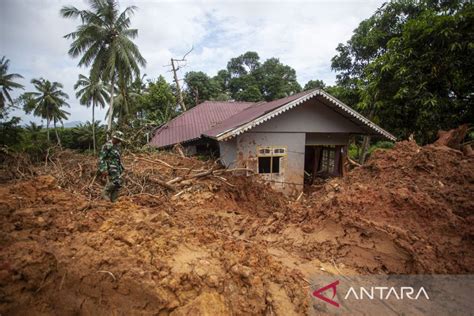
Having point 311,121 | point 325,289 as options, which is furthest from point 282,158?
point 325,289

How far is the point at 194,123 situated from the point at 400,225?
1344 centimetres

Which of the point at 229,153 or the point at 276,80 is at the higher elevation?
the point at 276,80

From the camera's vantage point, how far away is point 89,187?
20.6 ft

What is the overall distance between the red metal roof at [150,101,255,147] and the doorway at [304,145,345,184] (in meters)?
6.41

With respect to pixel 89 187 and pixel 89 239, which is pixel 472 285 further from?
pixel 89 187

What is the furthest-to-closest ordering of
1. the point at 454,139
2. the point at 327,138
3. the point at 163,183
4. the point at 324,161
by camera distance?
the point at 324,161 → the point at 327,138 → the point at 454,139 → the point at 163,183

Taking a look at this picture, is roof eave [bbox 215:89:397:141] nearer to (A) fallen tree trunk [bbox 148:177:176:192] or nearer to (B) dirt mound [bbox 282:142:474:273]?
(A) fallen tree trunk [bbox 148:177:176:192]

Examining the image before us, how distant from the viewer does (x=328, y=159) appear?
13242mm

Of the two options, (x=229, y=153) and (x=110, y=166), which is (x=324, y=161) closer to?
(x=229, y=153)

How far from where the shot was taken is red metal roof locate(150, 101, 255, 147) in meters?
15.1

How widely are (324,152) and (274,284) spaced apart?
11898 mm

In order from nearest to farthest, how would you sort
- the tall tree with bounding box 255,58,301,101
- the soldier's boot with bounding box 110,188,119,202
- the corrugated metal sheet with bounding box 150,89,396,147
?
the soldier's boot with bounding box 110,188,119,202
the corrugated metal sheet with bounding box 150,89,396,147
the tall tree with bounding box 255,58,301,101

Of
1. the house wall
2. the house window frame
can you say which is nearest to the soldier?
the house wall

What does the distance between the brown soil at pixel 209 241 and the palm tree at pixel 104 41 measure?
13594mm
